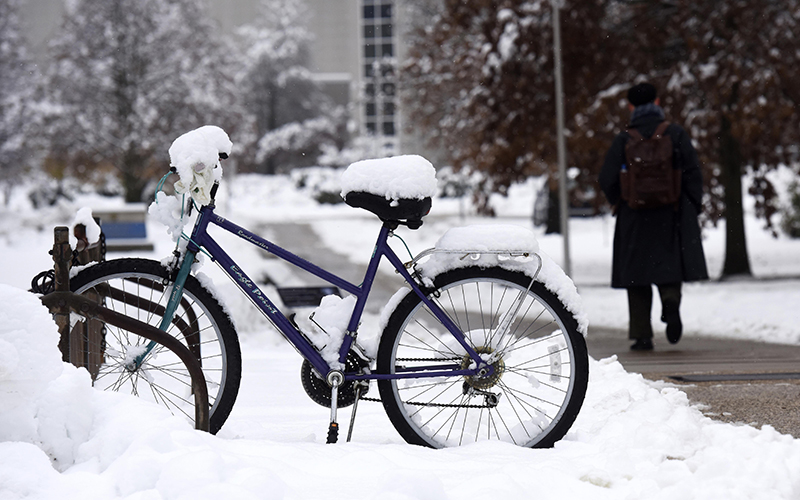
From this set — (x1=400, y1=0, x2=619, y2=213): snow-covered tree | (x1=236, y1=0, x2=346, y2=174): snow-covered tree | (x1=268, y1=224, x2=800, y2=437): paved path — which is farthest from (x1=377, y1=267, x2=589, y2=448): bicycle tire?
(x1=236, y1=0, x2=346, y2=174): snow-covered tree

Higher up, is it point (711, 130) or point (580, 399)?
point (711, 130)

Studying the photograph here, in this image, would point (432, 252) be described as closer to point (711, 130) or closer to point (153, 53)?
point (711, 130)

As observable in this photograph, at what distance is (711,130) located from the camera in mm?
11719

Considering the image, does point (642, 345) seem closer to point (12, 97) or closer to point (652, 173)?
point (652, 173)

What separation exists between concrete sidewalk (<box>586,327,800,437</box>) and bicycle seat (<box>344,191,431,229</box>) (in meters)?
1.82

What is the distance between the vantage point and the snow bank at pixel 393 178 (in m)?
3.21

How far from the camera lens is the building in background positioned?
55750 mm

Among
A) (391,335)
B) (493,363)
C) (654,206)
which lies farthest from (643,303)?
(391,335)

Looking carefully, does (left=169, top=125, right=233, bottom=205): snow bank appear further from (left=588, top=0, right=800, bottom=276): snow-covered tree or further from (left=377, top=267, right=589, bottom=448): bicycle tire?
(left=588, top=0, right=800, bottom=276): snow-covered tree

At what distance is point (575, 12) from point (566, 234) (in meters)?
3.47

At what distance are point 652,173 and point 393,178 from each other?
3474 mm

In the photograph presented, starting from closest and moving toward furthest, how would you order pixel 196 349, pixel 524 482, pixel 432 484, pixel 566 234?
pixel 432 484 → pixel 524 482 → pixel 196 349 → pixel 566 234

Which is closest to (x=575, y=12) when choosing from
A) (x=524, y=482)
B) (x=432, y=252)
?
(x=432, y=252)

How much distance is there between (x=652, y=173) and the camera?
613 centimetres
